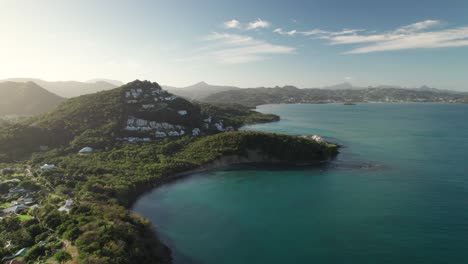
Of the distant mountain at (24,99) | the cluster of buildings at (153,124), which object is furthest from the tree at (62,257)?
the distant mountain at (24,99)

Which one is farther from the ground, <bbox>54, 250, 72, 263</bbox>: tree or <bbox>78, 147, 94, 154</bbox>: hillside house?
<bbox>78, 147, 94, 154</bbox>: hillside house

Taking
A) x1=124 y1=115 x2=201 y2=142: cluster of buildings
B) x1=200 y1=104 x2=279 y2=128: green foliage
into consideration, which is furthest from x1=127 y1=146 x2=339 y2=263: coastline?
x1=200 y1=104 x2=279 y2=128: green foliage

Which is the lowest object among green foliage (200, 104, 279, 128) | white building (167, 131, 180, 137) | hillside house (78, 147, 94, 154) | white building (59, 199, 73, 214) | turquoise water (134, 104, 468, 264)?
turquoise water (134, 104, 468, 264)

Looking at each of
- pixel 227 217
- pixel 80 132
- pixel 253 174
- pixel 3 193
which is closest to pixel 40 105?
pixel 80 132

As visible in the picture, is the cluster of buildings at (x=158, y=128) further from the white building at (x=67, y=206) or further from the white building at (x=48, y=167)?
the white building at (x=67, y=206)

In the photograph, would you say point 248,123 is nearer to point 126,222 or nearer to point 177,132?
point 177,132

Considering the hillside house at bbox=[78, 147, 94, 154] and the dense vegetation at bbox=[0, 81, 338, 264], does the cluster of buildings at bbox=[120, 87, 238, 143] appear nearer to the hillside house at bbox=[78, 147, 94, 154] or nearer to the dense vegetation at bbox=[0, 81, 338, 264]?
the dense vegetation at bbox=[0, 81, 338, 264]
